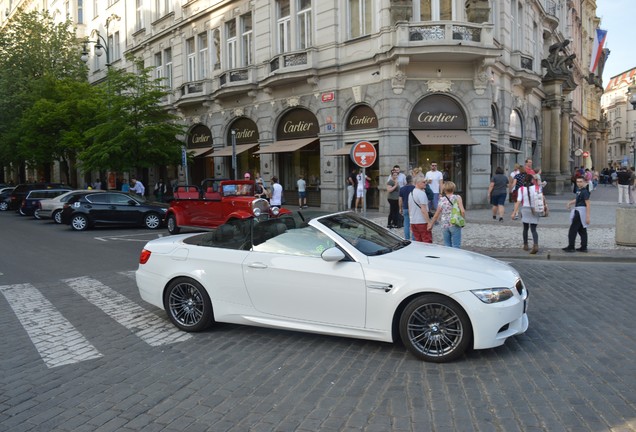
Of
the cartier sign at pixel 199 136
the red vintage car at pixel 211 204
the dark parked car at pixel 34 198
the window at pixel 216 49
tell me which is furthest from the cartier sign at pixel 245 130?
the red vintage car at pixel 211 204

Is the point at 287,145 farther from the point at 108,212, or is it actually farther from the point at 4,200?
the point at 4,200

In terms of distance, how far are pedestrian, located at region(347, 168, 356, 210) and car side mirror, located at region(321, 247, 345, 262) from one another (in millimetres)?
17152

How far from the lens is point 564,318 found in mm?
6547

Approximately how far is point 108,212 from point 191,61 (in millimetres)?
16733

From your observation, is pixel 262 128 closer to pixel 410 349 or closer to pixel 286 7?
pixel 286 7

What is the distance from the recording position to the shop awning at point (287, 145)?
976 inches

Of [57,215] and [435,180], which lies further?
[57,215]

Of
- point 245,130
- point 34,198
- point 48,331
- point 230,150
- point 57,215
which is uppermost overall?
point 245,130

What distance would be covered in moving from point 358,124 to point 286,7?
7.47 meters

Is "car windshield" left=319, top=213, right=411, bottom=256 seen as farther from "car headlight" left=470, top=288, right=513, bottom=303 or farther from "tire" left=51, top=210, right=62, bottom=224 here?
"tire" left=51, top=210, right=62, bottom=224

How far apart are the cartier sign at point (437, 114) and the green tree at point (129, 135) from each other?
466 inches

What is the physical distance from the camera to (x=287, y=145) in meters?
25.7

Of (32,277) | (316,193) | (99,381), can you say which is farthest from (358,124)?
(99,381)

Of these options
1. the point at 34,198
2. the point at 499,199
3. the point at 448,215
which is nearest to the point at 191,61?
the point at 34,198
